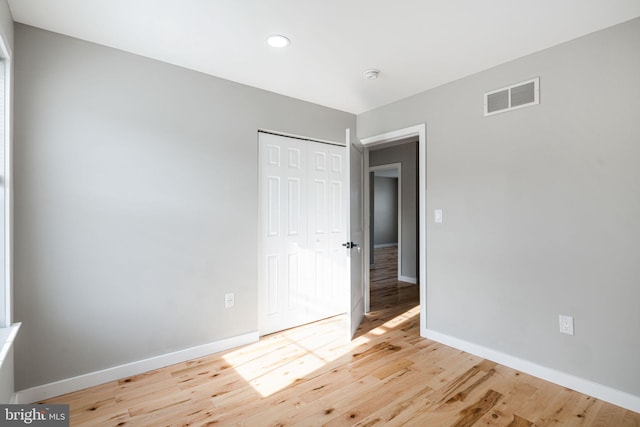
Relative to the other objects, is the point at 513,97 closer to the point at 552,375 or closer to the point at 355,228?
the point at 355,228

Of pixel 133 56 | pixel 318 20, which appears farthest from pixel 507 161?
pixel 133 56

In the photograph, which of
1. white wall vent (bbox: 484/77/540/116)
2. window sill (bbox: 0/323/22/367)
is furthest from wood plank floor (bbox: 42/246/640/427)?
white wall vent (bbox: 484/77/540/116)

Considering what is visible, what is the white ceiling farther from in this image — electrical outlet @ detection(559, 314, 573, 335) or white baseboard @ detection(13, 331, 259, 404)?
white baseboard @ detection(13, 331, 259, 404)

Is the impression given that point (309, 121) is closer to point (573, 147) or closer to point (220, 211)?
point (220, 211)

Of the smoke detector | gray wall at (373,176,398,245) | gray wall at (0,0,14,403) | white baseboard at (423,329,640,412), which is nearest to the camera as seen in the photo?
gray wall at (0,0,14,403)

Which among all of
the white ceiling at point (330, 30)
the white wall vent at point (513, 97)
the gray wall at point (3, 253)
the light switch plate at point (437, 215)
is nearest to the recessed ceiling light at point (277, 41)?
the white ceiling at point (330, 30)

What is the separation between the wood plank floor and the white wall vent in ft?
6.73

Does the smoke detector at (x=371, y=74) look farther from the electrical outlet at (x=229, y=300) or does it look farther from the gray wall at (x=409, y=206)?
the gray wall at (x=409, y=206)

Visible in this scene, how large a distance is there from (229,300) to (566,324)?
2624mm

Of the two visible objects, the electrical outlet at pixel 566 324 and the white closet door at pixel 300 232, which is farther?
the white closet door at pixel 300 232

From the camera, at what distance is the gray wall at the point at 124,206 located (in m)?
2.13

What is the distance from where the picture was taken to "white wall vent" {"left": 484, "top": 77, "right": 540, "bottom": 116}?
2.47m

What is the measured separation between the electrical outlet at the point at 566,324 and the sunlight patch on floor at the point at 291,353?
1.52 metres

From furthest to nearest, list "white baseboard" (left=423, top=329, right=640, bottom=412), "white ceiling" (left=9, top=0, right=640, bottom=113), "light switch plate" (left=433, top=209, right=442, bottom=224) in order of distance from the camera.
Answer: "light switch plate" (left=433, top=209, right=442, bottom=224) → "white baseboard" (left=423, top=329, right=640, bottom=412) → "white ceiling" (left=9, top=0, right=640, bottom=113)
